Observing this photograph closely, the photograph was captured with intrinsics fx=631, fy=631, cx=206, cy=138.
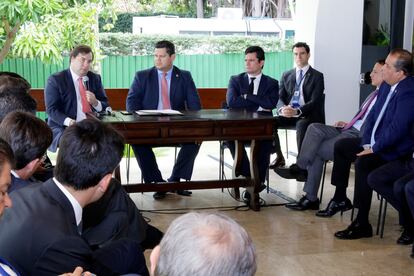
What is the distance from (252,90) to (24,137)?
3762mm

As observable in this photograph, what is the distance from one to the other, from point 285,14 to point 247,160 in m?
8.12

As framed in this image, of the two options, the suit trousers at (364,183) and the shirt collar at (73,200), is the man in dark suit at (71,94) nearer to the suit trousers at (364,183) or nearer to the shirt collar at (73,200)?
the suit trousers at (364,183)

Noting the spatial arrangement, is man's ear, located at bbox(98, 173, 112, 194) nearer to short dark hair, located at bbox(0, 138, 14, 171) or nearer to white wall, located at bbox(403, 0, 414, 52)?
short dark hair, located at bbox(0, 138, 14, 171)

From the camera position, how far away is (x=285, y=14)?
13.3 m

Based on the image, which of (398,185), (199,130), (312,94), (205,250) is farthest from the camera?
(312,94)

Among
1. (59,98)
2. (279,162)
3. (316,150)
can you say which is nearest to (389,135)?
(316,150)

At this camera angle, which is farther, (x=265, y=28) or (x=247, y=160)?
(x=265, y=28)

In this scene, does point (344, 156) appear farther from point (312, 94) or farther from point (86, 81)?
point (86, 81)

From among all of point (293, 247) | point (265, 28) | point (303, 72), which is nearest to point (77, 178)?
point (293, 247)

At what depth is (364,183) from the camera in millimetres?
4586

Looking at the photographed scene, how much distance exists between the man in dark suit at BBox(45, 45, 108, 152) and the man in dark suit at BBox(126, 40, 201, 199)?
0.49m

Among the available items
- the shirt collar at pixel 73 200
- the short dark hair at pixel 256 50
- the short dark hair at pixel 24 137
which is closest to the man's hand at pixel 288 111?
the short dark hair at pixel 256 50

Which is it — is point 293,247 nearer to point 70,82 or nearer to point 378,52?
point 70,82

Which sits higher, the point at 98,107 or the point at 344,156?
the point at 98,107
